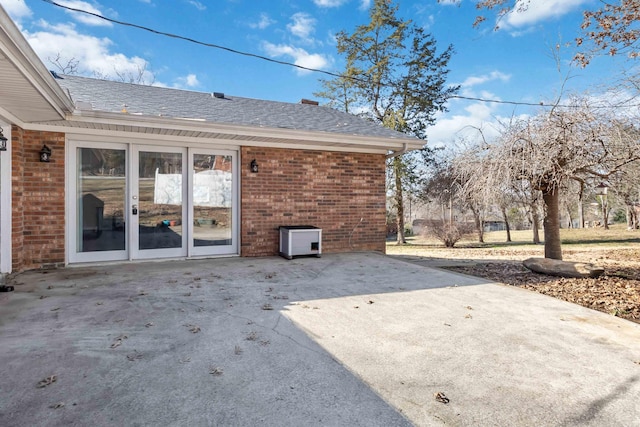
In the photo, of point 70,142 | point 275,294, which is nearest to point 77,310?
point 275,294

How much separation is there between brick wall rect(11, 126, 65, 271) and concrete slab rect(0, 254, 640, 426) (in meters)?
1.41

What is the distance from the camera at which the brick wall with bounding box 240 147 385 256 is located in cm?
724

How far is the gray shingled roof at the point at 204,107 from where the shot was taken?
610cm

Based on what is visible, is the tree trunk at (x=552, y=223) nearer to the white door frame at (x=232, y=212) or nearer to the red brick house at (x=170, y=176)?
the red brick house at (x=170, y=176)

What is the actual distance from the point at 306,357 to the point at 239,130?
4.62 meters

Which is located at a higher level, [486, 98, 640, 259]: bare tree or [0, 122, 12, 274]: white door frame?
[486, 98, 640, 259]: bare tree

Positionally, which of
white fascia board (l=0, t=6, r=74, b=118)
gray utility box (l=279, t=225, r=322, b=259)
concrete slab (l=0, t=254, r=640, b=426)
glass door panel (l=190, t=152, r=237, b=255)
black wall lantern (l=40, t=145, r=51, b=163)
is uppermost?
white fascia board (l=0, t=6, r=74, b=118)

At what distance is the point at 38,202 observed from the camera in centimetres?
580

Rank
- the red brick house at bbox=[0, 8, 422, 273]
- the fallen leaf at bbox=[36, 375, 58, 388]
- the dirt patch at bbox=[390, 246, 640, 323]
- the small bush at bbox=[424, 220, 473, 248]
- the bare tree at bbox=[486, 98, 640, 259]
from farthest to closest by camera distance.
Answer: the small bush at bbox=[424, 220, 473, 248] < the bare tree at bbox=[486, 98, 640, 259] < the red brick house at bbox=[0, 8, 422, 273] < the dirt patch at bbox=[390, 246, 640, 323] < the fallen leaf at bbox=[36, 375, 58, 388]

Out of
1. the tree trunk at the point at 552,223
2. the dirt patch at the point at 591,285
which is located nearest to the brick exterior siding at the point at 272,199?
the dirt patch at the point at 591,285

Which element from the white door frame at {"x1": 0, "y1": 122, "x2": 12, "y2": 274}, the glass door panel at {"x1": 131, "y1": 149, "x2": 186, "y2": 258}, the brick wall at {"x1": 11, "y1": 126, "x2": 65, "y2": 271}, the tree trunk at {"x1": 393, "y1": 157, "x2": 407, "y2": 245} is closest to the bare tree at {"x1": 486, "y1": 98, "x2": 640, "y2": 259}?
the glass door panel at {"x1": 131, "y1": 149, "x2": 186, "y2": 258}

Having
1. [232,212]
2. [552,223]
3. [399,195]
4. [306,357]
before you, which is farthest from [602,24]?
[399,195]

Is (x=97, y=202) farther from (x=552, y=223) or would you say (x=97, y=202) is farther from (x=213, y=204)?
(x=552, y=223)

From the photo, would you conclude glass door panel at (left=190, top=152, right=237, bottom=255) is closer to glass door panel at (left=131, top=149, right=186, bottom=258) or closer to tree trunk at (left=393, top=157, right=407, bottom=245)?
glass door panel at (left=131, top=149, right=186, bottom=258)
